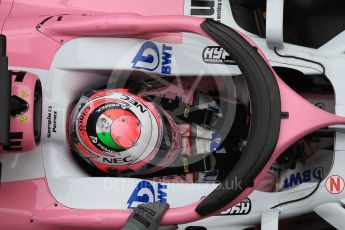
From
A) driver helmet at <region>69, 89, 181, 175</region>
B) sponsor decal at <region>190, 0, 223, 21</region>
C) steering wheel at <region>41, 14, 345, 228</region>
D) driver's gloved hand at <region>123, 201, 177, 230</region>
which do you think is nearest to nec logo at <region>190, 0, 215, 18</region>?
sponsor decal at <region>190, 0, 223, 21</region>

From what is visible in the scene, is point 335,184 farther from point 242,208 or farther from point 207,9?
point 207,9

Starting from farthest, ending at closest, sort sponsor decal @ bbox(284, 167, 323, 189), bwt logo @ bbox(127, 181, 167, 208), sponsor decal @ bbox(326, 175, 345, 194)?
1. sponsor decal @ bbox(284, 167, 323, 189)
2. sponsor decal @ bbox(326, 175, 345, 194)
3. bwt logo @ bbox(127, 181, 167, 208)

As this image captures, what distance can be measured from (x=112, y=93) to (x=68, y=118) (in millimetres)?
273

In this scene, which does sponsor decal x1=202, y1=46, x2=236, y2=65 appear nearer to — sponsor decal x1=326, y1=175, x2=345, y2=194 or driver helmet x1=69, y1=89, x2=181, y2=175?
driver helmet x1=69, y1=89, x2=181, y2=175

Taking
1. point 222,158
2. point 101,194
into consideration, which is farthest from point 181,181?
point 101,194

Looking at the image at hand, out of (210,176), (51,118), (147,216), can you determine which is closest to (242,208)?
A: (210,176)

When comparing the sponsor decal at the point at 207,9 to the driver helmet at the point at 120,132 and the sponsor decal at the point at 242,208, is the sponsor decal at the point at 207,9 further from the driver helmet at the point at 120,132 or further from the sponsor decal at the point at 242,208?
the sponsor decal at the point at 242,208

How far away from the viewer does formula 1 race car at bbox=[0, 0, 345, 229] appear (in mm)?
1926

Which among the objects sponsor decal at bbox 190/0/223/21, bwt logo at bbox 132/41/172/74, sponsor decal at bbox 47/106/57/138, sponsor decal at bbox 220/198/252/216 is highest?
sponsor decal at bbox 190/0/223/21

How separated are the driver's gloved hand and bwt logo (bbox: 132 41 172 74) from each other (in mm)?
556

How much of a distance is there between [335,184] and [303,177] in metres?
0.18

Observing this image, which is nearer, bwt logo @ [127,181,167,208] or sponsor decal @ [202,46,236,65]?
bwt logo @ [127,181,167,208]

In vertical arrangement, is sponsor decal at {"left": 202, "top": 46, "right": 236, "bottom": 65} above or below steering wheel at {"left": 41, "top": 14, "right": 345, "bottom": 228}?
above

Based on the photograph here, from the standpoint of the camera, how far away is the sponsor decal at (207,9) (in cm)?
243
